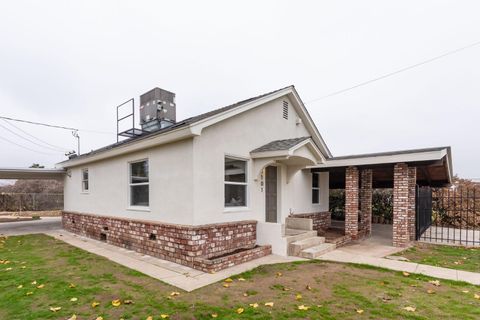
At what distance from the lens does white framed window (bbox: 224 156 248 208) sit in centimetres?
771

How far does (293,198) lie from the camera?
35.5ft

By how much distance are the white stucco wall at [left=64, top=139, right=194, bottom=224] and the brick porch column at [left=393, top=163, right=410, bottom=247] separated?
683 cm

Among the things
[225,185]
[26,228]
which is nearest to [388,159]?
[225,185]

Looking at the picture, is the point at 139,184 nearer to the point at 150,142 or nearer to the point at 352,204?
the point at 150,142

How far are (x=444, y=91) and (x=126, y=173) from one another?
55.3 ft

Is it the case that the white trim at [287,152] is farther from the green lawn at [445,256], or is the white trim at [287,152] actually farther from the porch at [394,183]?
the green lawn at [445,256]

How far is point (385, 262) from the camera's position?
692cm

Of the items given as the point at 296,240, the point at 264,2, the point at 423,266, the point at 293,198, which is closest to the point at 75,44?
the point at 264,2

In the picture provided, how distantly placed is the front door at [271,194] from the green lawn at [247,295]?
10.4 feet

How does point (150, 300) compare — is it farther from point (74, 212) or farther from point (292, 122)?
point (74, 212)

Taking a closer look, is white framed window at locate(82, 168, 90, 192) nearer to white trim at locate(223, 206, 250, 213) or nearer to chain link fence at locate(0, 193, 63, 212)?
white trim at locate(223, 206, 250, 213)

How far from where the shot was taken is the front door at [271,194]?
378 inches

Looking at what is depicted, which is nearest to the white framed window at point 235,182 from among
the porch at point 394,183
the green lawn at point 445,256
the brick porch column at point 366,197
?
the porch at point 394,183

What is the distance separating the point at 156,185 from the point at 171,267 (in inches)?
93.2
